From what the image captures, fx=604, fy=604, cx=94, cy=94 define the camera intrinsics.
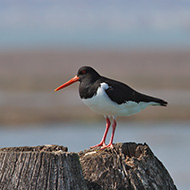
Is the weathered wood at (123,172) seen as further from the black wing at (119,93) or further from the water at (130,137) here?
the water at (130,137)

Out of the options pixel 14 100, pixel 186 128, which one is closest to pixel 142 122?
pixel 186 128

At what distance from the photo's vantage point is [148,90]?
32.1 metres

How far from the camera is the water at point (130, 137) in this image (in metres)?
14.6

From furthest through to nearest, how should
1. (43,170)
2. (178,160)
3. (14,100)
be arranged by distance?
(14,100)
(178,160)
(43,170)

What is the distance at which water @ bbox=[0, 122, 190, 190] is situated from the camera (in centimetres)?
1463

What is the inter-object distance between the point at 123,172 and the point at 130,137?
13.1 meters

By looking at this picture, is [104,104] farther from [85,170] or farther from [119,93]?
[85,170]

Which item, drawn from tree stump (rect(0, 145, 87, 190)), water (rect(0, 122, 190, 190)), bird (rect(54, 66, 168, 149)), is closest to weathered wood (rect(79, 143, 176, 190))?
tree stump (rect(0, 145, 87, 190))

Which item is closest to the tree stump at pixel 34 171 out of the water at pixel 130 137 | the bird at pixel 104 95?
the bird at pixel 104 95

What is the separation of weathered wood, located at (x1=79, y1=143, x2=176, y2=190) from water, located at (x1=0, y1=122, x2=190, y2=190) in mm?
8097

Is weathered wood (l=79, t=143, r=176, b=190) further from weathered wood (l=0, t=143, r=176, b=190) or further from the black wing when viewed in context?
the black wing

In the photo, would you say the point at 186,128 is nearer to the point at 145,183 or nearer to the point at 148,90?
the point at 148,90

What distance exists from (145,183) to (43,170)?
944mm

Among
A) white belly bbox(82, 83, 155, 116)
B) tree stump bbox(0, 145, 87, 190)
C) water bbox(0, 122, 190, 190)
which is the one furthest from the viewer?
water bbox(0, 122, 190, 190)
